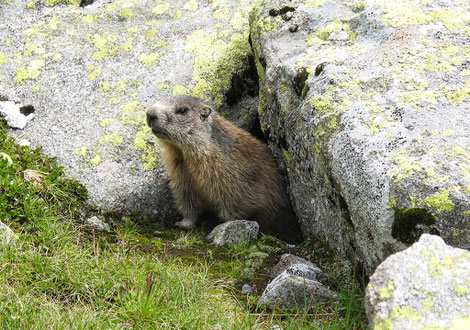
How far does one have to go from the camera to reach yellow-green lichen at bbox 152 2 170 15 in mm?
9211

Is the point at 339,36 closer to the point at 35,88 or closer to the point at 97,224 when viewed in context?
the point at 97,224

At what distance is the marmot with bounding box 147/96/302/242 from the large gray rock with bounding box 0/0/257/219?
1.25 feet

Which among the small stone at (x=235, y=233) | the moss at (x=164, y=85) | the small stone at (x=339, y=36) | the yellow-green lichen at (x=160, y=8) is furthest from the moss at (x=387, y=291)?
the yellow-green lichen at (x=160, y=8)

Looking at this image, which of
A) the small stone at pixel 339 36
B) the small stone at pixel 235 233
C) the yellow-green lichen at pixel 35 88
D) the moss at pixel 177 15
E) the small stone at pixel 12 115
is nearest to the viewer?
the small stone at pixel 339 36

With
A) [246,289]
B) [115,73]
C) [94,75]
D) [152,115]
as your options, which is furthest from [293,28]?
[246,289]

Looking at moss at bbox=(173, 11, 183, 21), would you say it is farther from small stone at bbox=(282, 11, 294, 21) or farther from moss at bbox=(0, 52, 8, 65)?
moss at bbox=(0, 52, 8, 65)

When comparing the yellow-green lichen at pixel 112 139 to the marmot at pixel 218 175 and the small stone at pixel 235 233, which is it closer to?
the marmot at pixel 218 175

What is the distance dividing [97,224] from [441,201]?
13.6 ft

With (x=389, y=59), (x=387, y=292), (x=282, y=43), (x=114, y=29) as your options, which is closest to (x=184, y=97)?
(x=282, y=43)

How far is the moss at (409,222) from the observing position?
14.3 ft

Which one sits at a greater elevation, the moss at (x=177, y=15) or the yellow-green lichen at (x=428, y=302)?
the moss at (x=177, y=15)

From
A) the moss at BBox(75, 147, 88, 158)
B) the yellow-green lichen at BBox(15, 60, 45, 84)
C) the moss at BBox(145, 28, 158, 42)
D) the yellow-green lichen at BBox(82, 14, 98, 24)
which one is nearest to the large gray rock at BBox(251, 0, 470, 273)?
the moss at BBox(145, 28, 158, 42)

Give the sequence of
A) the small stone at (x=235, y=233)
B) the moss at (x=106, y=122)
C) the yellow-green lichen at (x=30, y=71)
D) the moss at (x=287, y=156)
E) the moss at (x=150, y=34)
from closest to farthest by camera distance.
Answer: the small stone at (x=235, y=233)
the moss at (x=287, y=156)
the moss at (x=106, y=122)
the yellow-green lichen at (x=30, y=71)
the moss at (x=150, y=34)

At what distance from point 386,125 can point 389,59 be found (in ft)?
3.77
